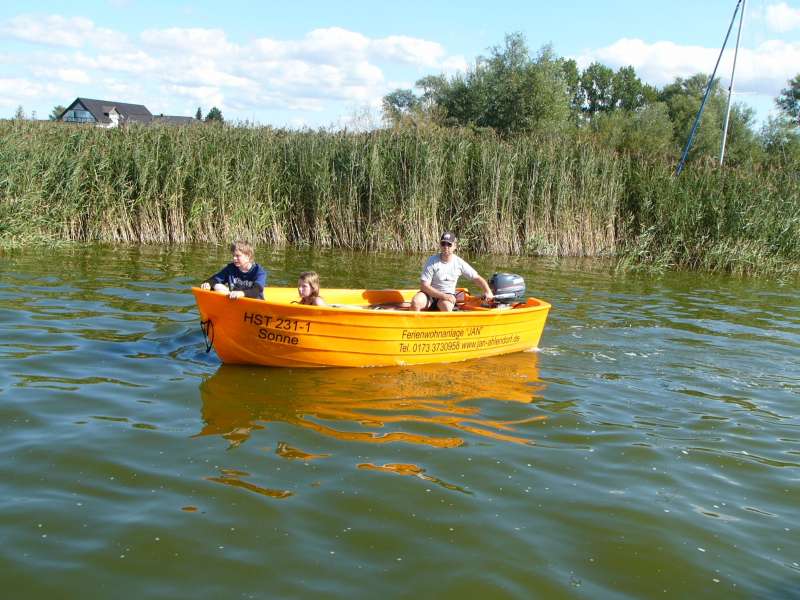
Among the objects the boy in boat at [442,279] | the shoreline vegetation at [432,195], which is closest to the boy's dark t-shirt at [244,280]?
the boy in boat at [442,279]

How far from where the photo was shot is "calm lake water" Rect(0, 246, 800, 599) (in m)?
3.96

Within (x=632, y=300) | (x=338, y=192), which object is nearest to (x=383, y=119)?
(x=338, y=192)

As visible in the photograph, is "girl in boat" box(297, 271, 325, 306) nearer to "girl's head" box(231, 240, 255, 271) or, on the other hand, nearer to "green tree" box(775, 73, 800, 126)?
"girl's head" box(231, 240, 255, 271)

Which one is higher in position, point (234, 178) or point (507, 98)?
point (507, 98)

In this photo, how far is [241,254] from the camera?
26.1 feet

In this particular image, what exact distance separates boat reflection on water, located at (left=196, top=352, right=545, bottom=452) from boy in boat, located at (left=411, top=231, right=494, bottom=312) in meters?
0.99

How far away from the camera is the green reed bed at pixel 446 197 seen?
16.4 metres

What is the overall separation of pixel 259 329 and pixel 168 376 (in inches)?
36.5

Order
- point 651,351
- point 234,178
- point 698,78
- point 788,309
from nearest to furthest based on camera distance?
point 651,351
point 788,309
point 234,178
point 698,78

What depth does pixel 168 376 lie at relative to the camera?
7141mm

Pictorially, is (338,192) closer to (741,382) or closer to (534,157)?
(534,157)

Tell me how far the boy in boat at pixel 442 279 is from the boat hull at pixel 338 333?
0.71 metres

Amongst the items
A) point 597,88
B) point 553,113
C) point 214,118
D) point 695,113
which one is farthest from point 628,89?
point 214,118

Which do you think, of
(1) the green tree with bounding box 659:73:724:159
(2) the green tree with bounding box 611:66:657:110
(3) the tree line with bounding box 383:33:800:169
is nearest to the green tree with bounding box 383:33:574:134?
(3) the tree line with bounding box 383:33:800:169
